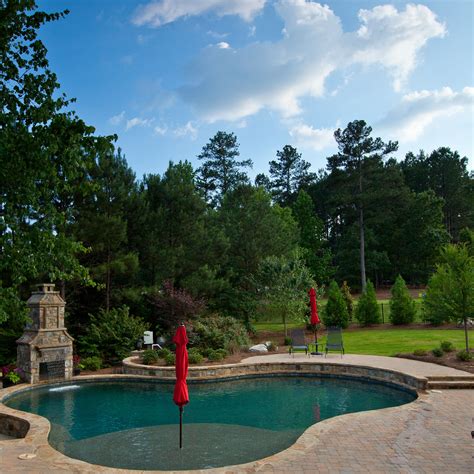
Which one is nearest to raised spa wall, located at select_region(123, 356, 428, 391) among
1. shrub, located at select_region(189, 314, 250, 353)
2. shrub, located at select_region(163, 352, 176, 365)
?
shrub, located at select_region(163, 352, 176, 365)

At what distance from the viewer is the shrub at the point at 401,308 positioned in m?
23.6

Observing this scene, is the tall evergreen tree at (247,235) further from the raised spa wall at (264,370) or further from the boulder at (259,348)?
the raised spa wall at (264,370)

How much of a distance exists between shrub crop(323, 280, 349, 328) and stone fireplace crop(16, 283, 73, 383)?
47.7 feet

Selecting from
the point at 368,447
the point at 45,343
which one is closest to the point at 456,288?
the point at 368,447

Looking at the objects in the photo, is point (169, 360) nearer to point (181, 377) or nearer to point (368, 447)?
point (181, 377)

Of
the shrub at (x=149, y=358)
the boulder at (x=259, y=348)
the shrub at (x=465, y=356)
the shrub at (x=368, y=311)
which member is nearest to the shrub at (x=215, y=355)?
the shrub at (x=149, y=358)

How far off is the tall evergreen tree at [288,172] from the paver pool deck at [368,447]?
50635mm

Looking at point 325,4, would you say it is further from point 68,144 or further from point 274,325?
point 274,325

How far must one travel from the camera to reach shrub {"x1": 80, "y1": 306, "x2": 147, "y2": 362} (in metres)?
16.8

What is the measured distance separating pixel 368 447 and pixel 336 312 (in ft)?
57.4

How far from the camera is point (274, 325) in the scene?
2661 centimetres

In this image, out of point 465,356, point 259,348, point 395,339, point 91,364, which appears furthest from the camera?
point 395,339

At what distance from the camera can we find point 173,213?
71.6 ft

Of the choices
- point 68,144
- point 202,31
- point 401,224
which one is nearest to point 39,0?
point 68,144
